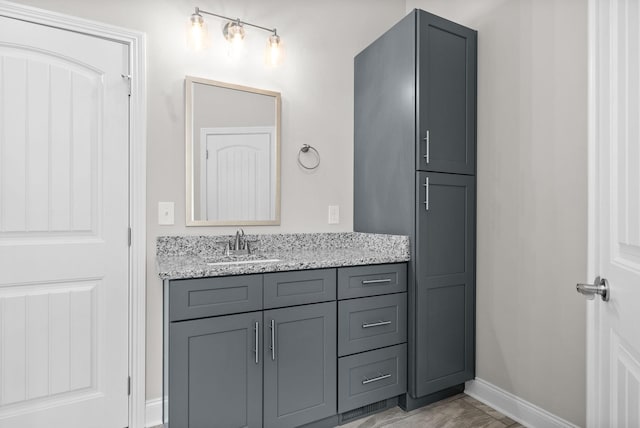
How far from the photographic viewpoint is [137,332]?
6.36 feet

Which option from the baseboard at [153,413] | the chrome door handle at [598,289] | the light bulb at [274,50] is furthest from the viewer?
the light bulb at [274,50]

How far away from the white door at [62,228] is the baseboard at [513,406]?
201 cm

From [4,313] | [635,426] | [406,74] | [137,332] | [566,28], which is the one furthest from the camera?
[406,74]

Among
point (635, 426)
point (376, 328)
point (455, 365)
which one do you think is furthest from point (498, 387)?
point (635, 426)

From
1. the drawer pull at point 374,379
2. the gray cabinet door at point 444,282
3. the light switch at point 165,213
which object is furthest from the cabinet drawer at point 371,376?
the light switch at point 165,213

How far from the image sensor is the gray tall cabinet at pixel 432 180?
2.06 metres

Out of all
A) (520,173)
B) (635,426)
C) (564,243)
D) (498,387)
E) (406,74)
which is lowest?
(498,387)

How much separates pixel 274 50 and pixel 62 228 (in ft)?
4.99

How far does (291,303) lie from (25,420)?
4.40ft

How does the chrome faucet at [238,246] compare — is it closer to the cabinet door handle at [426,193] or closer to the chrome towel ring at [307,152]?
the chrome towel ring at [307,152]

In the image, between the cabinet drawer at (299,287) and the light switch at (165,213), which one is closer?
the cabinet drawer at (299,287)

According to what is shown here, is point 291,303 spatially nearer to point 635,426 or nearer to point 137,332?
point 137,332

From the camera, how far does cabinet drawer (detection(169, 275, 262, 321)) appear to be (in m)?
1.55

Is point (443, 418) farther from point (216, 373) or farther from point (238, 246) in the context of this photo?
point (238, 246)
